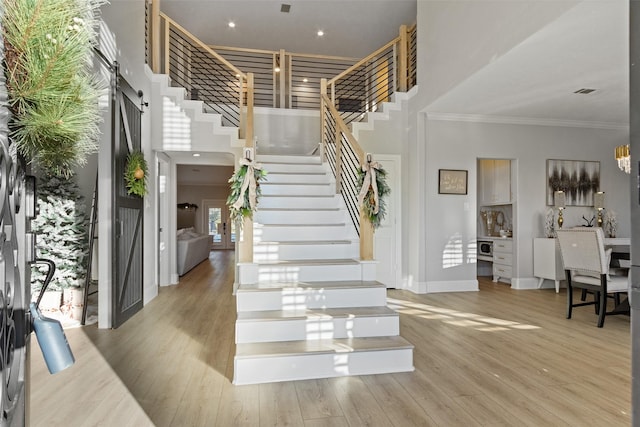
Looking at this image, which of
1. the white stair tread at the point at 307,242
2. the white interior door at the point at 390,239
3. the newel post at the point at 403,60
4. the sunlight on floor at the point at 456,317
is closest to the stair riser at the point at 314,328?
the white stair tread at the point at 307,242

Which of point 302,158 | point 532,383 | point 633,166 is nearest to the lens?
point 633,166

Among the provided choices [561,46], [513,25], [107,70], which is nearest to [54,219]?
[107,70]

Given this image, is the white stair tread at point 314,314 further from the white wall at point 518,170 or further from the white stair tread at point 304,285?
the white wall at point 518,170

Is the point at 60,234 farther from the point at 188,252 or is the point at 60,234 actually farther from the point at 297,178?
the point at 188,252

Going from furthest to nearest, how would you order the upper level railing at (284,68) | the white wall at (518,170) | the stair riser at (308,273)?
the upper level railing at (284,68)
the white wall at (518,170)
the stair riser at (308,273)

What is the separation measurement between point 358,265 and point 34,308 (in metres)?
2.77

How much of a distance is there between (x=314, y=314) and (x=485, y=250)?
17.7ft

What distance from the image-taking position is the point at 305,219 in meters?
4.39

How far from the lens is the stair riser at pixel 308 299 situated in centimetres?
307

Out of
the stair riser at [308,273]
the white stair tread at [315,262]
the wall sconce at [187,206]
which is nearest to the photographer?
the stair riser at [308,273]

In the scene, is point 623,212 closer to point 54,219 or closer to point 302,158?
point 302,158

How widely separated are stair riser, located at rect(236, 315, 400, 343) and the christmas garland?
3.16ft

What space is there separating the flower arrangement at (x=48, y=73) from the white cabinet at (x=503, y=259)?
671 centimetres

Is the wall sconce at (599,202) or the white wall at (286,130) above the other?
the white wall at (286,130)
